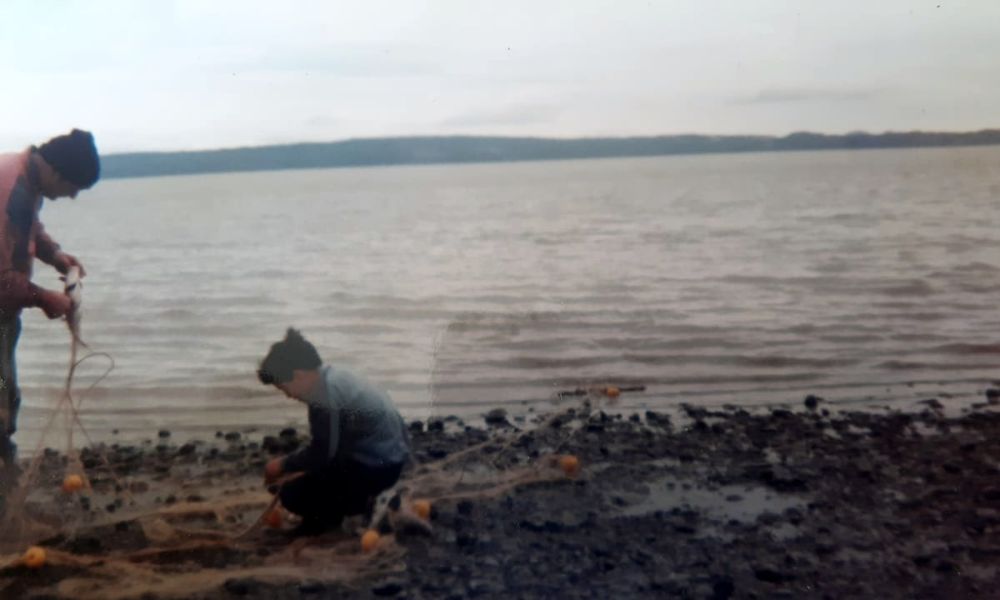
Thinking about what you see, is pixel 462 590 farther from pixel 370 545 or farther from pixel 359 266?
pixel 359 266

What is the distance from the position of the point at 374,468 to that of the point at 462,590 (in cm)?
61

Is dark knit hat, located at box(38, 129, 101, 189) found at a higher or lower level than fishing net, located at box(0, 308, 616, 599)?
higher

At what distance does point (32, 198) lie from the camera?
328cm

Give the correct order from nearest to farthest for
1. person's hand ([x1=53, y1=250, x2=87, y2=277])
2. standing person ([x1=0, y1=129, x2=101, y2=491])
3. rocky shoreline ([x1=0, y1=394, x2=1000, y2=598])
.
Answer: rocky shoreline ([x1=0, y1=394, x2=1000, y2=598]) < standing person ([x1=0, y1=129, x2=101, y2=491]) < person's hand ([x1=53, y1=250, x2=87, y2=277])

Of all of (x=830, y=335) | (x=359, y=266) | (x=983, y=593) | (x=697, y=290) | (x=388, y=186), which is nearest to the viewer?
(x=983, y=593)

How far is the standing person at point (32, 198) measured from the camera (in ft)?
10.6

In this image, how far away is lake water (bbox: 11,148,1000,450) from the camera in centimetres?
482

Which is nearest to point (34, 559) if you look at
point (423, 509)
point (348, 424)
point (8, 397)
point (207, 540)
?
point (207, 540)

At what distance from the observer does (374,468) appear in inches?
128

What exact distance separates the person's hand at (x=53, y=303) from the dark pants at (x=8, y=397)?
17 cm

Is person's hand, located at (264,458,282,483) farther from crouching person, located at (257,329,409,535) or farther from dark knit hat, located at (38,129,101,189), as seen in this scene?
dark knit hat, located at (38,129,101,189)

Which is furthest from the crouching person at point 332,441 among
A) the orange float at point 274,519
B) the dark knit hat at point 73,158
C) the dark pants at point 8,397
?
the dark pants at point 8,397

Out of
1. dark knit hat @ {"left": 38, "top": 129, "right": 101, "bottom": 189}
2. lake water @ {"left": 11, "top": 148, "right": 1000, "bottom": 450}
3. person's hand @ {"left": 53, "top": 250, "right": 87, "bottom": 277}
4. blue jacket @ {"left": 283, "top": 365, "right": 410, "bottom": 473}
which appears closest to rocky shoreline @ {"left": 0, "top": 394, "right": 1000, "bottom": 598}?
blue jacket @ {"left": 283, "top": 365, "right": 410, "bottom": 473}

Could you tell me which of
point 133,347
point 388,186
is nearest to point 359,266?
point 388,186
